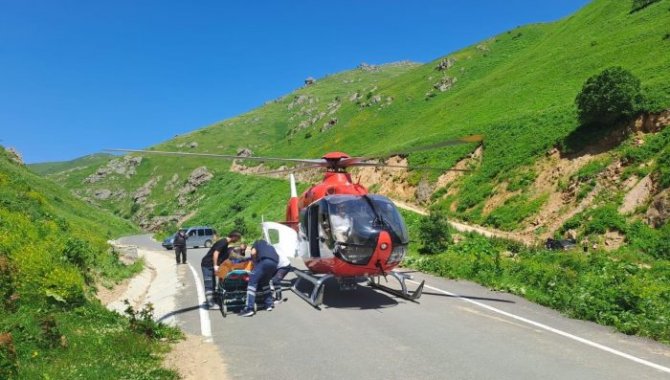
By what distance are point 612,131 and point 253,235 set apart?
29.8m

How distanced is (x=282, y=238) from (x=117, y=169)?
150 metres

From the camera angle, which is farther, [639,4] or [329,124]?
[329,124]

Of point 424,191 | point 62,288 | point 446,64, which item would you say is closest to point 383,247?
point 62,288

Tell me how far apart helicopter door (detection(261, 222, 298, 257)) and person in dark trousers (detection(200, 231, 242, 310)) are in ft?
8.88

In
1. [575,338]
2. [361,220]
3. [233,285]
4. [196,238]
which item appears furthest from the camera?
[196,238]

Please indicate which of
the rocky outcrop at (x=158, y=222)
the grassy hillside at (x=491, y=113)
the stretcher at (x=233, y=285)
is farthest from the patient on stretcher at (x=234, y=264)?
the rocky outcrop at (x=158, y=222)

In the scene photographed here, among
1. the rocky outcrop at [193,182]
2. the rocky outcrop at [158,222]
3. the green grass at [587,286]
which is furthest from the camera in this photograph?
the rocky outcrop at [193,182]

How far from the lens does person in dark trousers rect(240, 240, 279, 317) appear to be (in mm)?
10562

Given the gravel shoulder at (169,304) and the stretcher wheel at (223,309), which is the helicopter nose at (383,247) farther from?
the gravel shoulder at (169,304)

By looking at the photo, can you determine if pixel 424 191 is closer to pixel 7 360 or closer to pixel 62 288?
pixel 62 288

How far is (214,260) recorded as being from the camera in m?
11.2

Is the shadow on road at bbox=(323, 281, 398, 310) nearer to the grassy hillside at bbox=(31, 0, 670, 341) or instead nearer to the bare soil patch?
the grassy hillside at bbox=(31, 0, 670, 341)

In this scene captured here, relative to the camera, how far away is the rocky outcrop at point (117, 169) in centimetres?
14527

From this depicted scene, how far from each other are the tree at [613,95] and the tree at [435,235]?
17.2 metres
